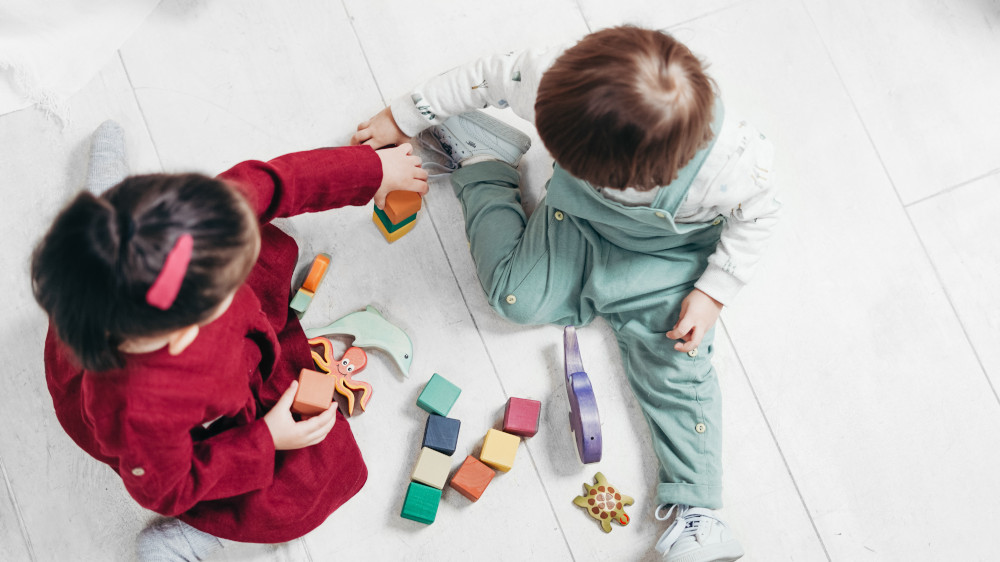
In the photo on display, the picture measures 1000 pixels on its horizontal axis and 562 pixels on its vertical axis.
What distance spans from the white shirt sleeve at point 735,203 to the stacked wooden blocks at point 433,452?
0.35m

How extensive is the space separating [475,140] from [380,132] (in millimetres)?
126

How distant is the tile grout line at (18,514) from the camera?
950mm

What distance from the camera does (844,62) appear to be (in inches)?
42.6

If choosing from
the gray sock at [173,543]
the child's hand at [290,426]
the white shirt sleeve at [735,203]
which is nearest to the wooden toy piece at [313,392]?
the child's hand at [290,426]

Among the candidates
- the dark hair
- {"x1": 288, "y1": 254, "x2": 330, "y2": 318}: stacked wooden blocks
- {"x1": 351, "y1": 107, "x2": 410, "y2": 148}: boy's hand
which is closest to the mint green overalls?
{"x1": 351, "y1": 107, "x2": 410, "y2": 148}: boy's hand

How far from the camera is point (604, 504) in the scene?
38.2 inches

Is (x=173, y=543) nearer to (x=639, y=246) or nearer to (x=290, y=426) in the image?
(x=290, y=426)

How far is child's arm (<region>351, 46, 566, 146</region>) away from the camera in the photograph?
843 millimetres

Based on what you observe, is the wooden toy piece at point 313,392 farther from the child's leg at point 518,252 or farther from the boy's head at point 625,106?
the boy's head at point 625,106

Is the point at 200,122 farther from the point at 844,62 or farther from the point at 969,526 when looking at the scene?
the point at 969,526

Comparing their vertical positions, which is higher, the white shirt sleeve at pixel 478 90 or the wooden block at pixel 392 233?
the white shirt sleeve at pixel 478 90

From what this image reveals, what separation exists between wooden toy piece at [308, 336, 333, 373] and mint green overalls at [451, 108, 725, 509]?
22 cm

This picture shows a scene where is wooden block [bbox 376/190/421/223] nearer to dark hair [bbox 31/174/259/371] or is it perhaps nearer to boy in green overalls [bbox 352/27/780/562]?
boy in green overalls [bbox 352/27/780/562]

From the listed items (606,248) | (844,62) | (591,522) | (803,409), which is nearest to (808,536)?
(803,409)
